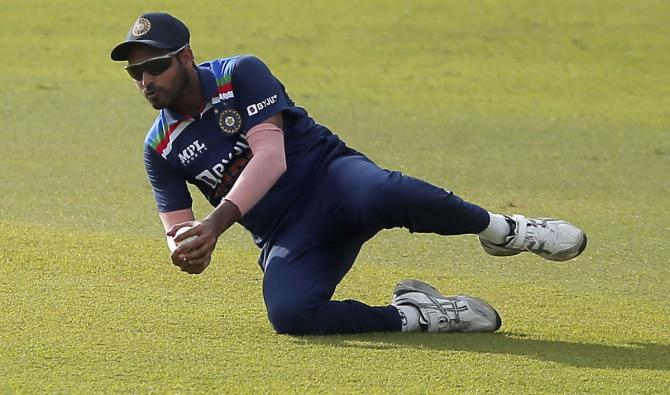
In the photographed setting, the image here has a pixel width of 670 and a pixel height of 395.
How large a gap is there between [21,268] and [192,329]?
1.38 metres

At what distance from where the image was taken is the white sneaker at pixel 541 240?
18.8ft

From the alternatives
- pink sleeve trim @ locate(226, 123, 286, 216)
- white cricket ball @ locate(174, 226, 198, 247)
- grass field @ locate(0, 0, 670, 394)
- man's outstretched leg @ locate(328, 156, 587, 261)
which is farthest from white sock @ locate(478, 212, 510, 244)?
white cricket ball @ locate(174, 226, 198, 247)

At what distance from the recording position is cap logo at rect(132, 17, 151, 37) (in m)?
5.42

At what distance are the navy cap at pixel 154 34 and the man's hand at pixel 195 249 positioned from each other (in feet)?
2.61

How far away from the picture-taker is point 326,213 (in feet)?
18.6

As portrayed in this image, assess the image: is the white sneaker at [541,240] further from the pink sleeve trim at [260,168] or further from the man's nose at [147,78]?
the man's nose at [147,78]

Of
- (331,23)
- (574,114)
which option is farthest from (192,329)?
(331,23)

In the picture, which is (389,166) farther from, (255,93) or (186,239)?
(186,239)

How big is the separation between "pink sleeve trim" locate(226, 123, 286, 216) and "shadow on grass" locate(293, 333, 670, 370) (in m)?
0.59

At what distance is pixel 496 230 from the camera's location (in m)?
5.71

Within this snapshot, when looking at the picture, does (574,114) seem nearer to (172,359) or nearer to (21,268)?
(21,268)

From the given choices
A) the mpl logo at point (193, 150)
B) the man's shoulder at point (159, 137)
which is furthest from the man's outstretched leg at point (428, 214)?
the man's shoulder at point (159, 137)

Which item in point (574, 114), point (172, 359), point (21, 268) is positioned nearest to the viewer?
point (172, 359)

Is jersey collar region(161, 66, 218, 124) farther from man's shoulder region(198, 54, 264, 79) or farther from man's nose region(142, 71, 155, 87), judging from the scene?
man's nose region(142, 71, 155, 87)
